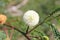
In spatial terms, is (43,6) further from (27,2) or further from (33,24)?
(33,24)

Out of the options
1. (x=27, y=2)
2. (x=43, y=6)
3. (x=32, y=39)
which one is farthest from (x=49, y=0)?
(x=32, y=39)

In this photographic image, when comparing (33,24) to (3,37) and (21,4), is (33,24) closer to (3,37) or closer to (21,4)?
(3,37)

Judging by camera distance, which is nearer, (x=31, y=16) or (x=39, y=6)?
(x=31, y=16)

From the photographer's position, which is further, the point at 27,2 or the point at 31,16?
the point at 27,2

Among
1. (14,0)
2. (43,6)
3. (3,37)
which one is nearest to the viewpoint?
(3,37)

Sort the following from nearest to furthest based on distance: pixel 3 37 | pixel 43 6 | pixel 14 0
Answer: pixel 3 37
pixel 14 0
pixel 43 6

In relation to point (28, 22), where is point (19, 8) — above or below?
above

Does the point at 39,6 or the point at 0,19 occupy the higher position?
the point at 39,6

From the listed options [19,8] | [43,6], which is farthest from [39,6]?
[19,8]
